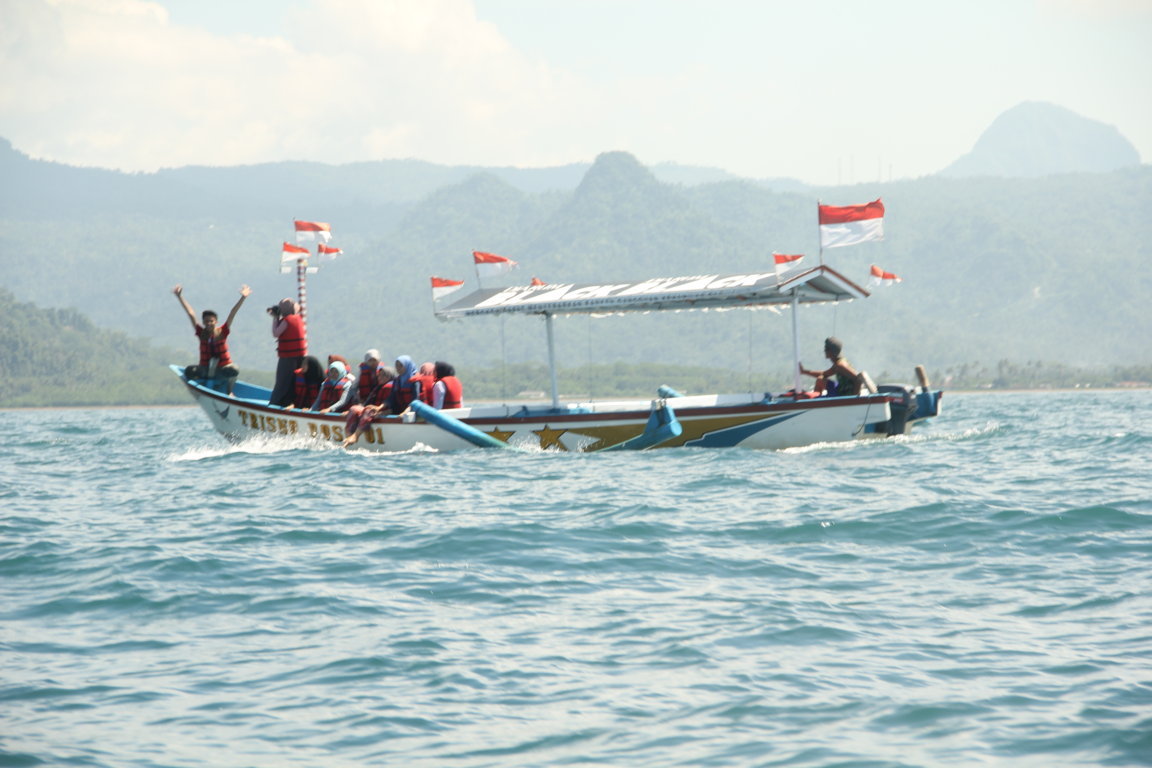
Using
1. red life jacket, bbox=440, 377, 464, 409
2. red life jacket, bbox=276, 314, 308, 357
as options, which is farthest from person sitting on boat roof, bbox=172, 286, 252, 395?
red life jacket, bbox=440, 377, 464, 409

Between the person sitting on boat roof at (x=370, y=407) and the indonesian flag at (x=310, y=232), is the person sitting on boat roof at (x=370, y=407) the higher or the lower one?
the lower one

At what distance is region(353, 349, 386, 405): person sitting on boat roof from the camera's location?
21266 mm

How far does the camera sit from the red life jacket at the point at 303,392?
23.0 metres

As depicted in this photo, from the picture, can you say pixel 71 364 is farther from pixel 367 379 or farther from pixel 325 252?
pixel 367 379

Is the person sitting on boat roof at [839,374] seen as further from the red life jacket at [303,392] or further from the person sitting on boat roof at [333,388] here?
the red life jacket at [303,392]

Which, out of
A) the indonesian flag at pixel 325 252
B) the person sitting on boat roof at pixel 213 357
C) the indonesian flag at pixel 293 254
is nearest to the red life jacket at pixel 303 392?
the person sitting on boat roof at pixel 213 357

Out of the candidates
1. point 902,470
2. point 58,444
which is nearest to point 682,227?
point 58,444

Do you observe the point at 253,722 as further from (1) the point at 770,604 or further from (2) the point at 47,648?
(1) the point at 770,604

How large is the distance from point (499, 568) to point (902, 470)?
843 centimetres

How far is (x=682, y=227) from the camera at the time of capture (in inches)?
7697

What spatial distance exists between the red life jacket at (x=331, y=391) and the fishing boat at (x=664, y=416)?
2.61 ft

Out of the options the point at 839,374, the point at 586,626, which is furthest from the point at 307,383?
the point at 586,626

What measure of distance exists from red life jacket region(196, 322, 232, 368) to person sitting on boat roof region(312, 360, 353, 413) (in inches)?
90.8

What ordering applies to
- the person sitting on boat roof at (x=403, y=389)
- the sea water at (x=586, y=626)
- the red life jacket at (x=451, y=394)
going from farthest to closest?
the red life jacket at (x=451, y=394) → the person sitting on boat roof at (x=403, y=389) → the sea water at (x=586, y=626)
